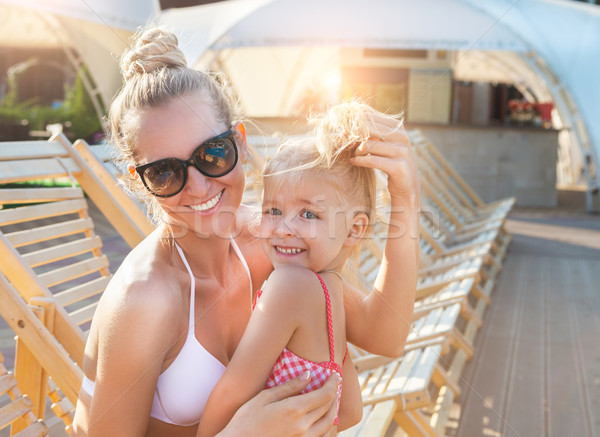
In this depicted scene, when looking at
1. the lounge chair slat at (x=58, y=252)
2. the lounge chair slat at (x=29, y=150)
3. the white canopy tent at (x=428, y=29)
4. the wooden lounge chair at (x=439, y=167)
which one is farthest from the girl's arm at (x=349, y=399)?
the white canopy tent at (x=428, y=29)

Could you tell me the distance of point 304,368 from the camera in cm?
130

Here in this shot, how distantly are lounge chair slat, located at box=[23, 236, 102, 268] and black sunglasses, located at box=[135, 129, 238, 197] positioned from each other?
92 centimetres

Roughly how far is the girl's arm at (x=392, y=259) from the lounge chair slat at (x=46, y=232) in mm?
1201

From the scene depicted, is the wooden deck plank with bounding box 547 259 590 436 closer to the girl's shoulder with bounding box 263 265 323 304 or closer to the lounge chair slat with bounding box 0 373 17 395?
the girl's shoulder with bounding box 263 265 323 304

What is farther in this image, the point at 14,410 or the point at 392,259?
the point at 14,410

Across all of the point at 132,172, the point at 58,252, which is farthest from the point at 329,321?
the point at 58,252

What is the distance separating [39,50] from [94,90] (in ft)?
27.5

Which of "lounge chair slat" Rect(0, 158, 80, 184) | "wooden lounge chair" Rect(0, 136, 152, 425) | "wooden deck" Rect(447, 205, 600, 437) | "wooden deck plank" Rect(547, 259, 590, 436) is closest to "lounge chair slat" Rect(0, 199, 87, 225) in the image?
"wooden lounge chair" Rect(0, 136, 152, 425)

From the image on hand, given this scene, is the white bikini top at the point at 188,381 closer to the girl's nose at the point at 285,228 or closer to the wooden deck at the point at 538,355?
the girl's nose at the point at 285,228

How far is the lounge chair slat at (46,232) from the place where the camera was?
86.3 inches

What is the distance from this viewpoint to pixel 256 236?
167 cm

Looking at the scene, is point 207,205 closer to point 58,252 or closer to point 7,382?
point 7,382

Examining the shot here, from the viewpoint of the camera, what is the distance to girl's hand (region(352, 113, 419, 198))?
130cm

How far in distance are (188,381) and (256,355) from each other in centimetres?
19
